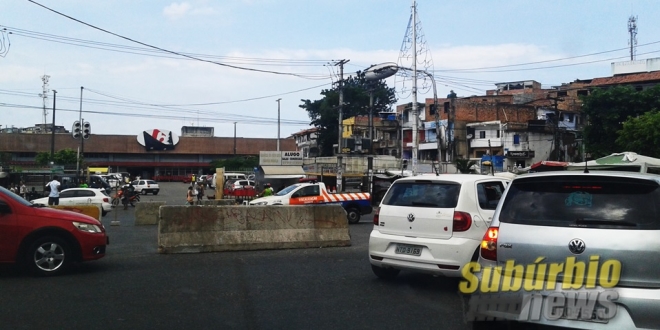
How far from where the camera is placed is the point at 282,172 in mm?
49719

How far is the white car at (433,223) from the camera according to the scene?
8.30 metres

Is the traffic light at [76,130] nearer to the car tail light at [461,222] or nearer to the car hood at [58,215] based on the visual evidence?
the car hood at [58,215]

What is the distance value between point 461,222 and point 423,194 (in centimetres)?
78

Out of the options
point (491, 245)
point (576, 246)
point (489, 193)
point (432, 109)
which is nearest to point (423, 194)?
point (489, 193)

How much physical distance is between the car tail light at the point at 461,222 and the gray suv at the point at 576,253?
9.67 feet

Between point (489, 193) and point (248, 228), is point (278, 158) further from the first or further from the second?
point (489, 193)

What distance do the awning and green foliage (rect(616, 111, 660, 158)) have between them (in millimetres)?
25418

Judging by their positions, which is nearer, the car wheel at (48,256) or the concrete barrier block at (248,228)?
the car wheel at (48,256)

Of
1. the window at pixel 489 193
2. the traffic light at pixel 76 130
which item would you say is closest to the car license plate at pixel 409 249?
the window at pixel 489 193

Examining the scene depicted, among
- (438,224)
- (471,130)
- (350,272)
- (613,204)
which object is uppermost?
(471,130)

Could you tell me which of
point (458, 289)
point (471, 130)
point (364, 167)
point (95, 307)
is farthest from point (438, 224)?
point (471, 130)

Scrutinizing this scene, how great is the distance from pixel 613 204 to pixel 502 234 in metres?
0.93

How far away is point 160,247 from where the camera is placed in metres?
12.3

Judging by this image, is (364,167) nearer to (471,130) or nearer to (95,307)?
(471,130)
